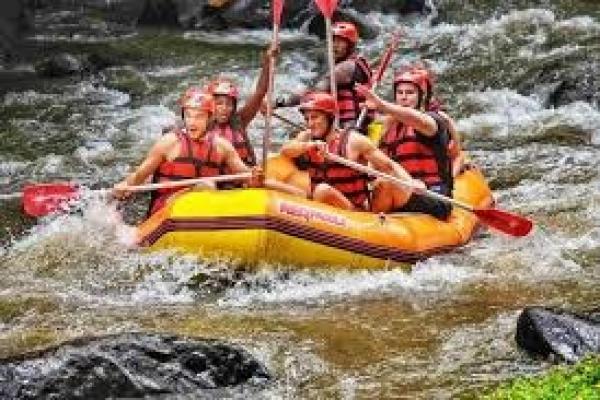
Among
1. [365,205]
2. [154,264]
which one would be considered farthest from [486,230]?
[154,264]

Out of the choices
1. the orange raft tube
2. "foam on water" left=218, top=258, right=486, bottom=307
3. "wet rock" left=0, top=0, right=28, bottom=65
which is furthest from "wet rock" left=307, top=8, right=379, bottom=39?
"foam on water" left=218, top=258, right=486, bottom=307

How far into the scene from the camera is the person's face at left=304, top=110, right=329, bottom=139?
26.4 ft

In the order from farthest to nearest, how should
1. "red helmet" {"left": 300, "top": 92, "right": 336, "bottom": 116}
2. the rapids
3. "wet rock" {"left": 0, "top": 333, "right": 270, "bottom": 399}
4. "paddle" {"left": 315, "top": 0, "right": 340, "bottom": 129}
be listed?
"paddle" {"left": 315, "top": 0, "right": 340, "bottom": 129} → "red helmet" {"left": 300, "top": 92, "right": 336, "bottom": 116} → the rapids → "wet rock" {"left": 0, "top": 333, "right": 270, "bottom": 399}

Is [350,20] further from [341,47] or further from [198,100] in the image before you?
[198,100]

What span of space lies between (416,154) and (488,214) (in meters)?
0.79

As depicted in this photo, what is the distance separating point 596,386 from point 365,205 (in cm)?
422

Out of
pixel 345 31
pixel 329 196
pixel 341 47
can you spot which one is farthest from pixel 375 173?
pixel 341 47

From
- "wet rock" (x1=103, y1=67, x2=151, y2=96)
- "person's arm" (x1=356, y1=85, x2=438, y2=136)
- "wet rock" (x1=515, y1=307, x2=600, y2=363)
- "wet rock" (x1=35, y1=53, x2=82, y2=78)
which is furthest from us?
"wet rock" (x1=35, y1=53, x2=82, y2=78)

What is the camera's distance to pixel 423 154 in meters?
8.38

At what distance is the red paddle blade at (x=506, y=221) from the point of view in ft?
25.8

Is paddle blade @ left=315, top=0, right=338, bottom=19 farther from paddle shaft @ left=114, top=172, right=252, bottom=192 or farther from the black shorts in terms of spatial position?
paddle shaft @ left=114, top=172, right=252, bottom=192

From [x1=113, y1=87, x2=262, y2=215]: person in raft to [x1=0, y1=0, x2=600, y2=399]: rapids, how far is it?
49 centimetres

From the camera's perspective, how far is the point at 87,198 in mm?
8375

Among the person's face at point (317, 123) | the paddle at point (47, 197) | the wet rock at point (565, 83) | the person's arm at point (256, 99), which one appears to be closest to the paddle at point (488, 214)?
the person's face at point (317, 123)
